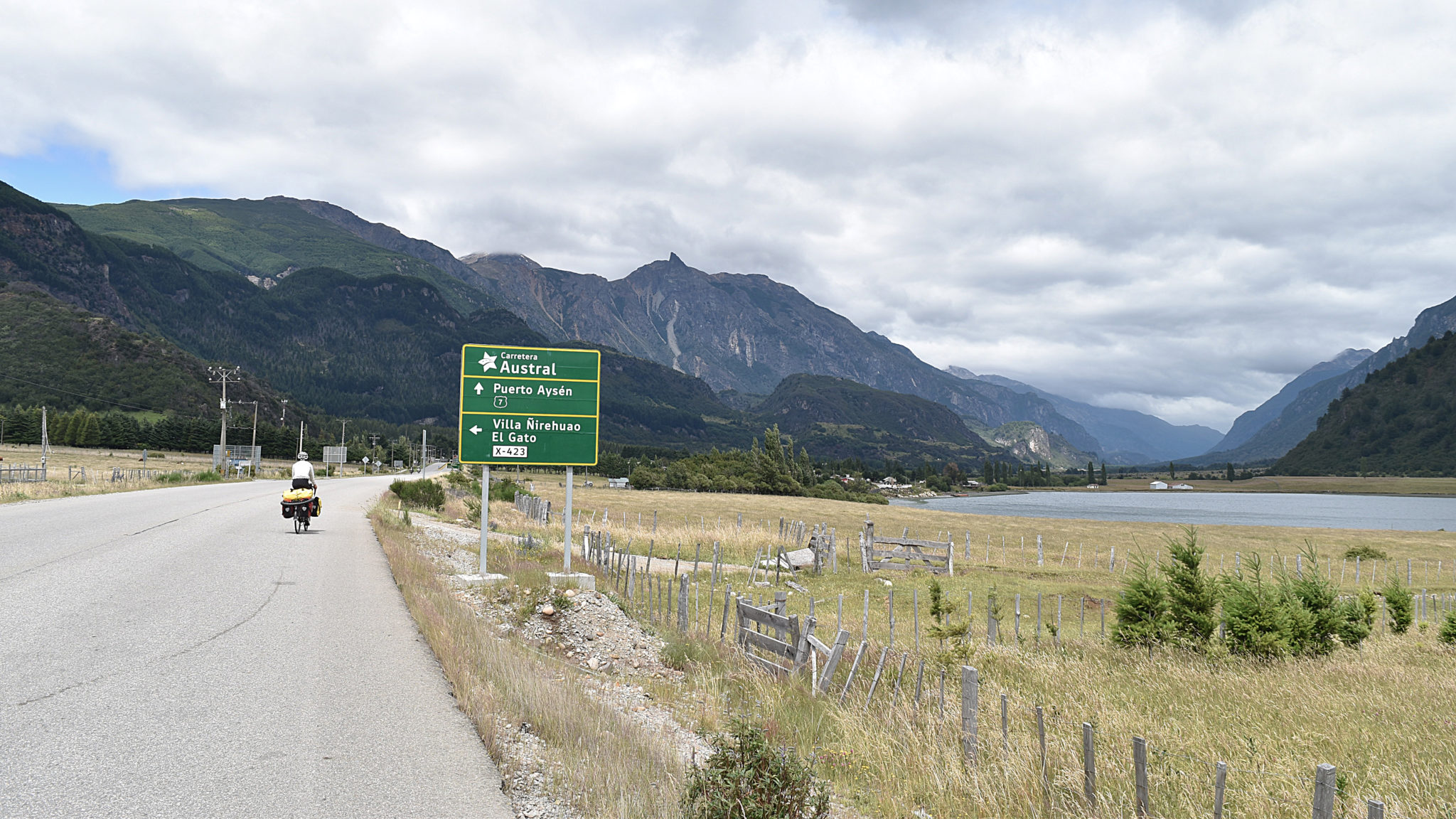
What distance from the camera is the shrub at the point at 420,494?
4488 cm

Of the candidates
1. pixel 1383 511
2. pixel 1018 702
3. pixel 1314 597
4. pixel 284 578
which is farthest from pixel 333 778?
pixel 1383 511

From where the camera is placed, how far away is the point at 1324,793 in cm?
471

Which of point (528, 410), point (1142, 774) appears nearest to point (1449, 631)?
point (1142, 774)

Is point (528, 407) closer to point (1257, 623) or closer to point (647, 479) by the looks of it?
point (1257, 623)

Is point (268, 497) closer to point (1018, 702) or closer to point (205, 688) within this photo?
point (205, 688)

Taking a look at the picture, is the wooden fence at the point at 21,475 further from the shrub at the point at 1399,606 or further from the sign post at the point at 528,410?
the shrub at the point at 1399,606

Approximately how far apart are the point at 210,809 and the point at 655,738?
4.00 metres

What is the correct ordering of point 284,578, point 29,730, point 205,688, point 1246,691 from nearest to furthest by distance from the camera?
point 29,730
point 205,688
point 1246,691
point 284,578

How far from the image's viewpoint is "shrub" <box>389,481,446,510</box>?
44.9 m

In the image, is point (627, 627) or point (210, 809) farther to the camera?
point (627, 627)

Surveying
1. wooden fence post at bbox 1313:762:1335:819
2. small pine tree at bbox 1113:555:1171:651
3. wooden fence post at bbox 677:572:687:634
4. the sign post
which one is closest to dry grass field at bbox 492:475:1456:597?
the sign post

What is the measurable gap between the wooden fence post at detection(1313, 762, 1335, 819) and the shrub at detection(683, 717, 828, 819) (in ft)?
10.4

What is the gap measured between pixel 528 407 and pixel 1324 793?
621 inches

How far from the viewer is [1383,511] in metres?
125
